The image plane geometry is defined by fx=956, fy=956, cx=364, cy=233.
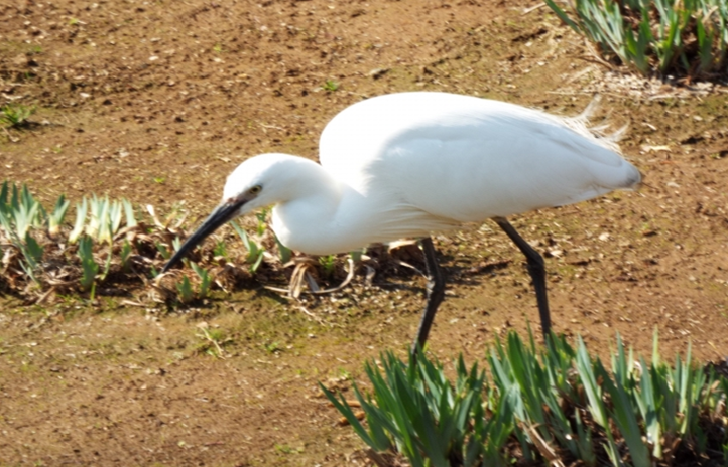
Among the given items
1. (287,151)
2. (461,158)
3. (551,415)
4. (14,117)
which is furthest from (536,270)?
(14,117)

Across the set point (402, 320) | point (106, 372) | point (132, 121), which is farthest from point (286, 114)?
point (106, 372)

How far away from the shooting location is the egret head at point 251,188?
3.55m

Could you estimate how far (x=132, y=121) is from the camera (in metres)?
6.06

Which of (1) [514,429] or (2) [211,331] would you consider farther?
(2) [211,331]

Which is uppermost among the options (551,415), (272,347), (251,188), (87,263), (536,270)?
(251,188)

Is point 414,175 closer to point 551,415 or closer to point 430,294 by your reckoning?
point 430,294

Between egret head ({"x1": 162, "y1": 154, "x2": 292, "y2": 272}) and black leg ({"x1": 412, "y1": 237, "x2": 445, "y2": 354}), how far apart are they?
0.84 metres

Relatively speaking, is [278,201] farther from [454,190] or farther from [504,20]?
[504,20]

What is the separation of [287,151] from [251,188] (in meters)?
2.08

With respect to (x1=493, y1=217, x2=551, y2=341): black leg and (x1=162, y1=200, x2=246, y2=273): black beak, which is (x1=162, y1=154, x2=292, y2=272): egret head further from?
(x1=493, y1=217, x2=551, y2=341): black leg

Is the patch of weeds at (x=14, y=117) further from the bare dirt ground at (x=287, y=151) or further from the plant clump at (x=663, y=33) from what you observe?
the plant clump at (x=663, y=33)

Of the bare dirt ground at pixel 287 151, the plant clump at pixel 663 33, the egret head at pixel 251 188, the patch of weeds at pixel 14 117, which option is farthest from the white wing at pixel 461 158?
the patch of weeds at pixel 14 117

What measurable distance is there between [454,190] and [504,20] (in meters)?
3.43

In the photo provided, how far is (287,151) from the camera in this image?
5.62 metres
